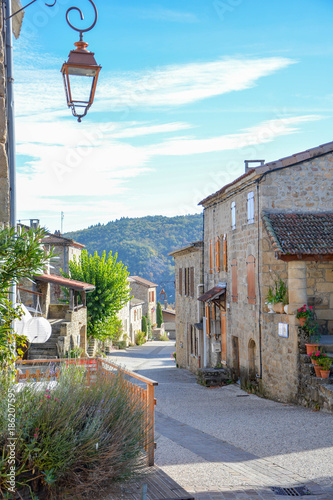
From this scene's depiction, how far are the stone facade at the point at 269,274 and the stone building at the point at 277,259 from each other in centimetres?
2

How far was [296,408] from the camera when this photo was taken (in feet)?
37.0

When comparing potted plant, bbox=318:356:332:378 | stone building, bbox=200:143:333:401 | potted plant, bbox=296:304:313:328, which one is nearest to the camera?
potted plant, bbox=318:356:332:378

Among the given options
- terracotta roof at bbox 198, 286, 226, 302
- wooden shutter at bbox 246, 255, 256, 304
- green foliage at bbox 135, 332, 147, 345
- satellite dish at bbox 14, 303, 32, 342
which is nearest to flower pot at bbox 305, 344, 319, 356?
wooden shutter at bbox 246, 255, 256, 304

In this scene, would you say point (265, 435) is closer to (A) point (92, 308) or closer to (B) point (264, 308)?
(B) point (264, 308)

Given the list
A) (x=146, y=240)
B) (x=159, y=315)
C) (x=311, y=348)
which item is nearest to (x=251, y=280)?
(x=311, y=348)

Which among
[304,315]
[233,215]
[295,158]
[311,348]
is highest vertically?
[295,158]

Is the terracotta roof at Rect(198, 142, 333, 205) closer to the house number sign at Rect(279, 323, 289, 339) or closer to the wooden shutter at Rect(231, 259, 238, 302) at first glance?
the wooden shutter at Rect(231, 259, 238, 302)

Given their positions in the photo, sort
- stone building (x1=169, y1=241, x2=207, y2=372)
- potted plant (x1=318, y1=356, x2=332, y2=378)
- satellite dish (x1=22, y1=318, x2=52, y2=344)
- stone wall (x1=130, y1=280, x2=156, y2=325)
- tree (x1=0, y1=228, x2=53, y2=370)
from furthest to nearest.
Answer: stone wall (x1=130, y1=280, x2=156, y2=325), stone building (x1=169, y1=241, x2=207, y2=372), satellite dish (x1=22, y1=318, x2=52, y2=344), potted plant (x1=318, y1=356, x2=332, y2=378), tree (x1=0, y1=228, x2=53, y2=370)

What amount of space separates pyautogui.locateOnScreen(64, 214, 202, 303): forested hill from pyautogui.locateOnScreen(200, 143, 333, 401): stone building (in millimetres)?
88679

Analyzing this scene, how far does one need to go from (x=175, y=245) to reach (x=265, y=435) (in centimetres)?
10228

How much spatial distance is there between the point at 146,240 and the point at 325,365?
104397 mm

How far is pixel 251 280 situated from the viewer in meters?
15.1

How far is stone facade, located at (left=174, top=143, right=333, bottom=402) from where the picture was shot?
12.4 m

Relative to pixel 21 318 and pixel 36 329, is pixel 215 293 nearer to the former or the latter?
pixel 36 329
